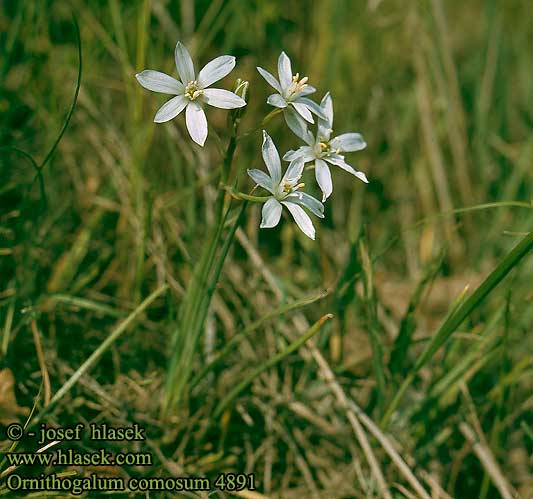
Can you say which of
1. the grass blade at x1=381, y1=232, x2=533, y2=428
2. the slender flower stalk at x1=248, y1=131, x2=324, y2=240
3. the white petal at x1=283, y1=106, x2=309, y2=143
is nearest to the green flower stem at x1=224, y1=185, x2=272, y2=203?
the slender flower stalk at x1=248, y1=131, x2=324, y2=240

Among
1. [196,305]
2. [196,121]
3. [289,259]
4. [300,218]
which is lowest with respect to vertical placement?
[289,259]

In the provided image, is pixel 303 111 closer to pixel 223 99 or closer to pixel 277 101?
pixel 277 101

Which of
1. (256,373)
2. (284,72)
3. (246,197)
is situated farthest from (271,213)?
(256,373)

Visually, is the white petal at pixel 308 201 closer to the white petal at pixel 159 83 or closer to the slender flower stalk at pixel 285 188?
the slender flower stalk at pixel 285 188

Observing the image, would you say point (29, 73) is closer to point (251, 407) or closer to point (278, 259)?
point (278, 259)

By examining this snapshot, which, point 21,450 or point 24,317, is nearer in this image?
point 21,450

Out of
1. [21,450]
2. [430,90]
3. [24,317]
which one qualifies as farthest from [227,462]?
[430,90]

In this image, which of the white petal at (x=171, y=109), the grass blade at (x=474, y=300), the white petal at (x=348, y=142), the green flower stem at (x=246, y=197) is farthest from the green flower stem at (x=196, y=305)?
the grass blade at (x=474, y=300)
